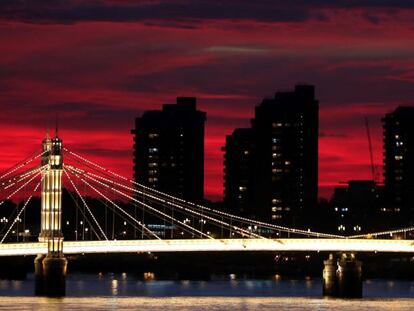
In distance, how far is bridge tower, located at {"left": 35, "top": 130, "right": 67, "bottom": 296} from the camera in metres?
135

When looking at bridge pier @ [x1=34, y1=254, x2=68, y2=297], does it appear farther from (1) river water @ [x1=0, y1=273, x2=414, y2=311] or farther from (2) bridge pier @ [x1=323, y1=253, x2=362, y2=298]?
(2) bridge pier @ [x1=323, y1=253, x2=362, y2=298]

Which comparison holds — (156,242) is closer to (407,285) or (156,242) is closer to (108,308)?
(108,308)

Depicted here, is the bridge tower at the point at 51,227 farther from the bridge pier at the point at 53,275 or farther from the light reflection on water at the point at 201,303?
the light reflection on water at the point at 201,303

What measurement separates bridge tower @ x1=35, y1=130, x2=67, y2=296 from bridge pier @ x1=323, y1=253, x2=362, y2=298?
1906cm

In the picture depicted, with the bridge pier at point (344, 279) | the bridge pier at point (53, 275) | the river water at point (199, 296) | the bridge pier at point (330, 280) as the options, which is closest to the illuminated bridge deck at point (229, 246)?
the bridge pier at point (53, 275)

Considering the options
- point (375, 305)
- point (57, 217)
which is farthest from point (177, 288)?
point (375, 305)

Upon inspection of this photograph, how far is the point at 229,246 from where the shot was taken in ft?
430

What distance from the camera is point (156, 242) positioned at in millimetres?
131875

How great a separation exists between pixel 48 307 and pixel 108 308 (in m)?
3.48

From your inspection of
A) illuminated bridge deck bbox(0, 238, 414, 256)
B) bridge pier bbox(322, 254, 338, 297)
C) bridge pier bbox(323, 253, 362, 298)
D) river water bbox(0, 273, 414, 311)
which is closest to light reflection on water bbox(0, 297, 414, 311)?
river water bbox(0, 273, 414, 311)

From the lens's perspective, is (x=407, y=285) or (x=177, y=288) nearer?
(x=177, y=288)

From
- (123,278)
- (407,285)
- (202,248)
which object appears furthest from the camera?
(123,278)

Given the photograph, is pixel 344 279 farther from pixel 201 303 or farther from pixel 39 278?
pixel 39 278

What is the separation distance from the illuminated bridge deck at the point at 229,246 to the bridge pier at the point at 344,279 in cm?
647
